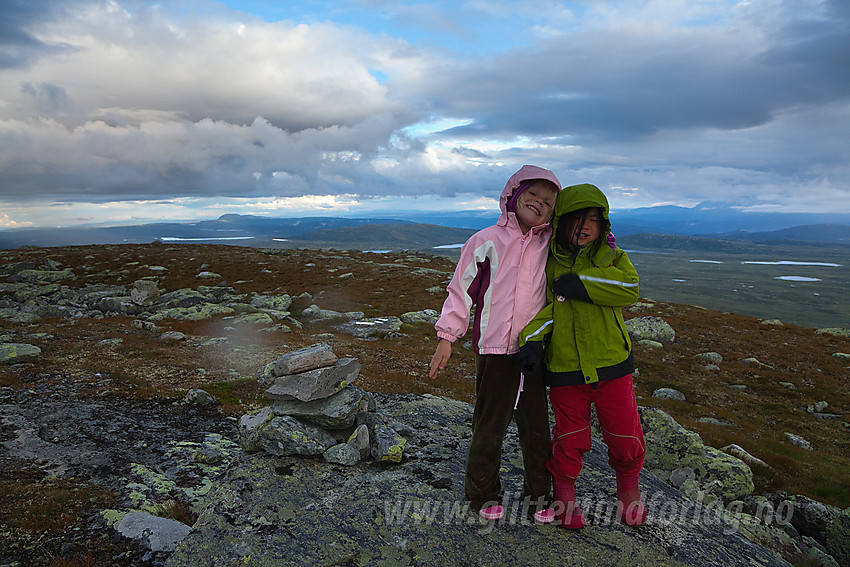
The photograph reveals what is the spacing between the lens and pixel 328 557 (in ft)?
16.4

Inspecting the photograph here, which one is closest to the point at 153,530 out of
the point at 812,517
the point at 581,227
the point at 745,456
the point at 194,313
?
the point at 581,227

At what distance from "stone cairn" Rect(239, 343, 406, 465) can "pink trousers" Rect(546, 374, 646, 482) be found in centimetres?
314

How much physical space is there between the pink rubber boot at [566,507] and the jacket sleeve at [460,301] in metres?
2.64

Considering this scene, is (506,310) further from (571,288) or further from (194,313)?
(194,313)

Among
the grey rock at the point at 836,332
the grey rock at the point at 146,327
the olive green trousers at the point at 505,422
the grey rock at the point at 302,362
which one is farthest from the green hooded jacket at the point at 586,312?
the grey rock at the point at 836,332

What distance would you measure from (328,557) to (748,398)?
2555 centimetres

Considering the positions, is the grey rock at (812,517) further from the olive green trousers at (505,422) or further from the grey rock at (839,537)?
the olive green trousers at (505,422)

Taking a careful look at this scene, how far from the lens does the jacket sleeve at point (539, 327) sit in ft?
16.8

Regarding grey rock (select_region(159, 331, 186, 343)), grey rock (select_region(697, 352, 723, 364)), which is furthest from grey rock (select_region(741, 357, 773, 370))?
grey rock (select_region(159, 331, 186, 343))

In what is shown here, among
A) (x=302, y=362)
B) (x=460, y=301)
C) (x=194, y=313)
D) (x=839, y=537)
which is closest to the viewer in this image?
(x=460, y=301)

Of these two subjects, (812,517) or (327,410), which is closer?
(327,410)

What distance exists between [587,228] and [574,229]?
15 centimetres

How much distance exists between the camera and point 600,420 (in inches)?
205

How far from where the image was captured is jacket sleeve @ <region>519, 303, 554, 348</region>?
16.8ft
